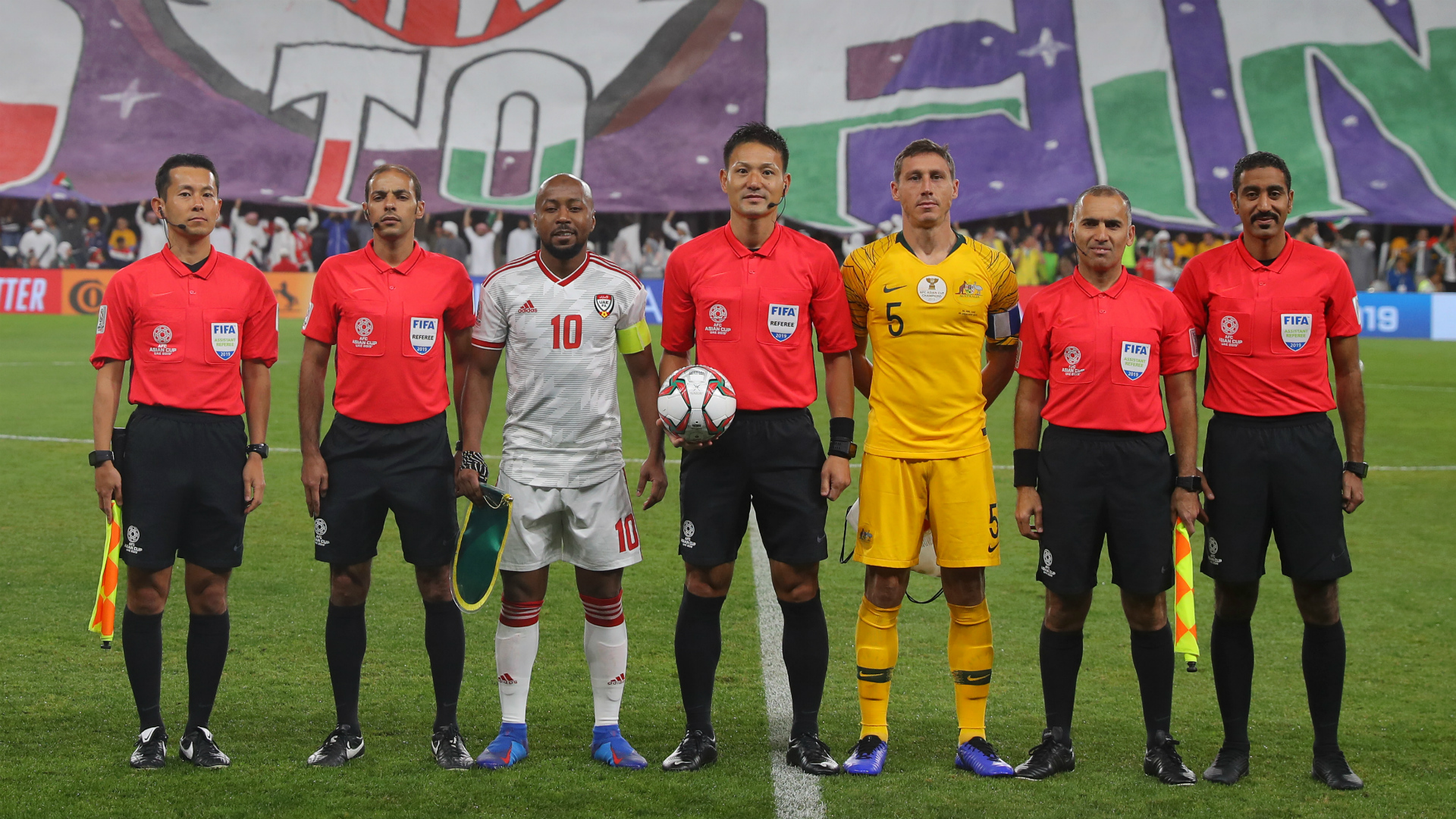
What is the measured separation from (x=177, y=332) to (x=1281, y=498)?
12.9ft

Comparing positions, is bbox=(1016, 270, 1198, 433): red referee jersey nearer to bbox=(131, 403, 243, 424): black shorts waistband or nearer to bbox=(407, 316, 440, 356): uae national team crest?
bbox=(407, 316, 440, 356): uae national team crest

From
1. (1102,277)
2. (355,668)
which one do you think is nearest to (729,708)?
(355,668)

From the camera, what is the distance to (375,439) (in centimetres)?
488

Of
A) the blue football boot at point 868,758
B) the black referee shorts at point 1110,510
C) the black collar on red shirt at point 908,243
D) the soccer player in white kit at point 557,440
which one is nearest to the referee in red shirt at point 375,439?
the soccer player in white kit at point 557,440

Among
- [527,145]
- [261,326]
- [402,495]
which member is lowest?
[402,495]

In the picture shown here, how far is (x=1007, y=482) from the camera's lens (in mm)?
10891

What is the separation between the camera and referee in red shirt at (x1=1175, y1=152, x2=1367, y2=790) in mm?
4781

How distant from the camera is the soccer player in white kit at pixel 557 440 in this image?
4922mm

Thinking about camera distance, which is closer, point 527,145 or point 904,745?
point 904,745

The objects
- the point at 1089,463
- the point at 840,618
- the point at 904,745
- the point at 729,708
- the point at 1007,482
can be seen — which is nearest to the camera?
the point at 1089,463

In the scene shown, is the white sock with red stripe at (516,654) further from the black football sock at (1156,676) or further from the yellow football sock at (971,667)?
A: the black football sock at (1156,676)

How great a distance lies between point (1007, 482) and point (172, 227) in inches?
293

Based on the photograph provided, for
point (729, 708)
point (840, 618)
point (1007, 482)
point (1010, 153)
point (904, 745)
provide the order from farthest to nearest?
point (1010, 153) < point (1007, 482) < point (840, 618) < point (729, 708) < point (904, 745)

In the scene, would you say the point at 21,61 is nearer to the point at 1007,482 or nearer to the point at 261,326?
the point at 1007,482
